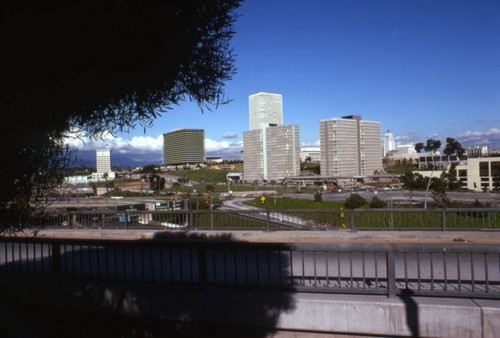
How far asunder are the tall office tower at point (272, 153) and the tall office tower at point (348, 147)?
12402 millimetres

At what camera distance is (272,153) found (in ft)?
539

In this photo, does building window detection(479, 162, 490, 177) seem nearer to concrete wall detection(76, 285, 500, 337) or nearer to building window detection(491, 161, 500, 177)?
building window detection(491, 161, 500, 177)

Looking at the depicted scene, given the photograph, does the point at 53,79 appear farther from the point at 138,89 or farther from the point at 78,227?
the point at 78,227

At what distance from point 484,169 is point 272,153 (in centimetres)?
11916

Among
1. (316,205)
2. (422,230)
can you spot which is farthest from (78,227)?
(316,205)

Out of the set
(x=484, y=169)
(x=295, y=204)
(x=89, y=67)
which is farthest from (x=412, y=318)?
(x=484, y=169)

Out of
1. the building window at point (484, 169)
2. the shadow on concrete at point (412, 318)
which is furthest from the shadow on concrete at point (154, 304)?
the building window at point (484, 169)

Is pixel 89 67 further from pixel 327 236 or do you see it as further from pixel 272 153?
pixel 272 153

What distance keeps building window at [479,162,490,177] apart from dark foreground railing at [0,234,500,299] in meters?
45.3

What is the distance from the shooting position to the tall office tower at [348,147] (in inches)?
5955

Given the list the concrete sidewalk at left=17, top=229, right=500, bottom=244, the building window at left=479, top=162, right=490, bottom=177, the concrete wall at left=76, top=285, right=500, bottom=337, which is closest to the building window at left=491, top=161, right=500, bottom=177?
the building window at left=479, top=162, right=490, bottom=177

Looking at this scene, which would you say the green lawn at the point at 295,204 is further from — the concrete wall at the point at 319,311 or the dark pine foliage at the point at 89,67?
the dark pine foliage at the point at 89,67

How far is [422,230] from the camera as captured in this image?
1126 cm

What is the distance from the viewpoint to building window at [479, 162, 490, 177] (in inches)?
1815
